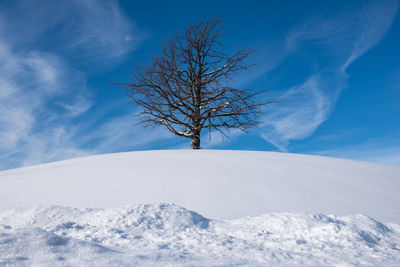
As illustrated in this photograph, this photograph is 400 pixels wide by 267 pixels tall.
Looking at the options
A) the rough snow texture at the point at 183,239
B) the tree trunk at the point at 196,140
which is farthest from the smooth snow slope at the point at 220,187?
the tree trunk at the point at 196,140

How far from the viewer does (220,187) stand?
298 cm

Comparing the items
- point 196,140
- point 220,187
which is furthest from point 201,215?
point 196,140

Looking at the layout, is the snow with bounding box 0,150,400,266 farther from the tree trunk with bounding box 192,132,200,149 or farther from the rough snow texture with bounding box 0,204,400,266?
the tree trunk with bounding box 192,132,200,149

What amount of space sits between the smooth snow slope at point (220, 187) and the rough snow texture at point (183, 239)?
0.44 m

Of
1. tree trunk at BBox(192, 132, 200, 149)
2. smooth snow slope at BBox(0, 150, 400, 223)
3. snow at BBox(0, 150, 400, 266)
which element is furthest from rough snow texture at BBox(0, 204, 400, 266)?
tree trunk at BBox(192, 132, 200, 149)

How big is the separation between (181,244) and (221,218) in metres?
0.78

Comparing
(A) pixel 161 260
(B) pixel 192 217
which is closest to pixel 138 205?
(B) pixel 192 217

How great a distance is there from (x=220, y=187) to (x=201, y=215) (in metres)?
0.81

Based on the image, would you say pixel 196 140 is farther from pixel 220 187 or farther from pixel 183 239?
pixel 183 239

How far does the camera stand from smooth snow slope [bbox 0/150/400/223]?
8.58 feet

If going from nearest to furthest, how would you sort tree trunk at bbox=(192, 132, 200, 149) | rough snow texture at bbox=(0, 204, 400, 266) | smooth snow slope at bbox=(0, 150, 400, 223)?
rough snow texture at bbox=(0, 204, 400, 266)
smooth snow slope at bbox=(0, 150, 400, 223)
tree trunk at bbox=(192, 132, 200, 149)

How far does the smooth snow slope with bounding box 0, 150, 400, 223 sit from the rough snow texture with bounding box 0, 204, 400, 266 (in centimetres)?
44

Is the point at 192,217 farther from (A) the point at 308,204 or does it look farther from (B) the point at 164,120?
(B) the point at 164,120

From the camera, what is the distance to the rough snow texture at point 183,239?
1269 millimetres
